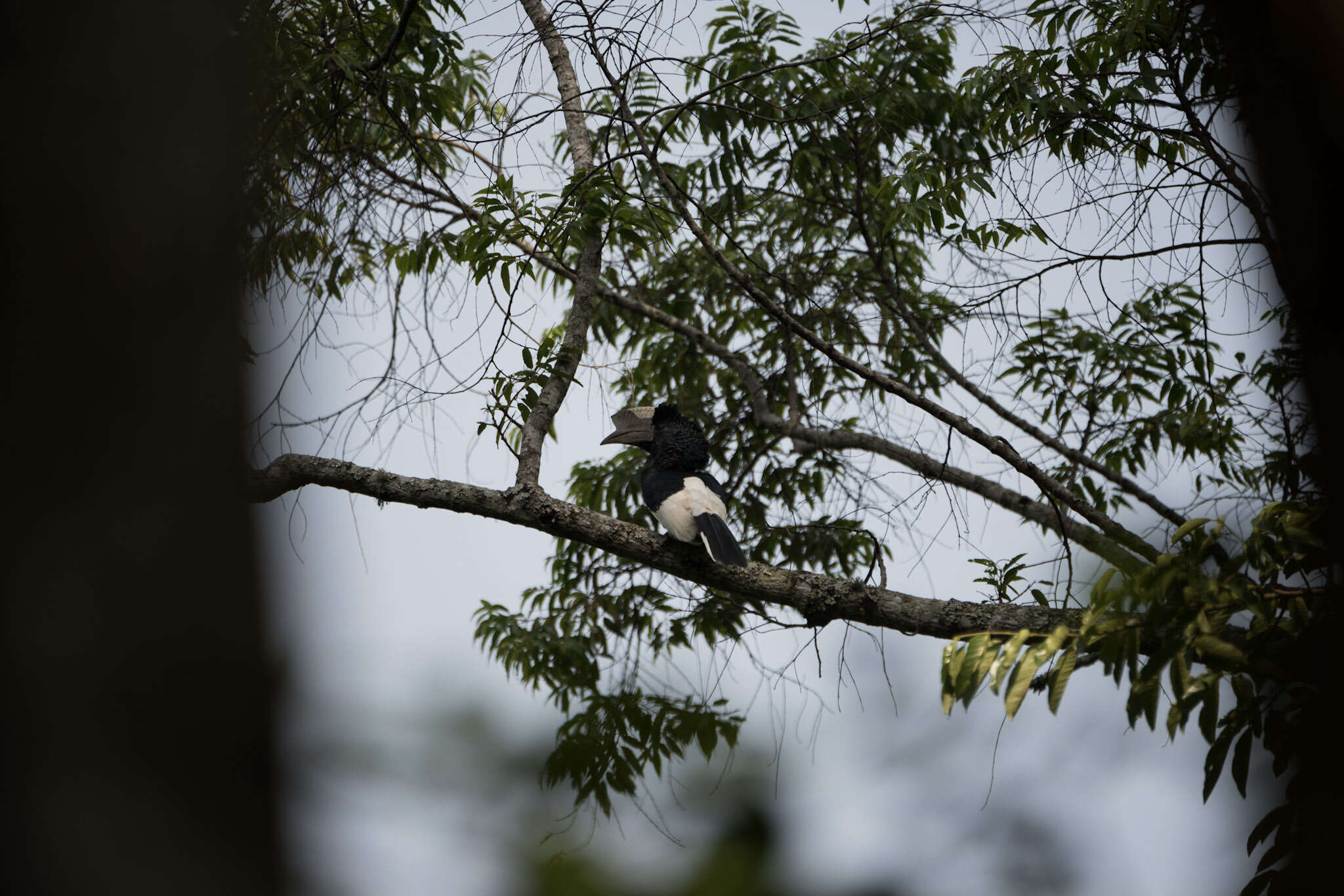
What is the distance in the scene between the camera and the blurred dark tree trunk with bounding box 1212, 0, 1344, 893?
1062 millimetres

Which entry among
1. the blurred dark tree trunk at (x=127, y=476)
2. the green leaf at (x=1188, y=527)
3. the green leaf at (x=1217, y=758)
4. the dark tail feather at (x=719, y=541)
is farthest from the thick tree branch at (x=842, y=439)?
the blurred dark tree trunk at (x=127, y=476)

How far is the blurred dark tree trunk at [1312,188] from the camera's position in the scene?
1062 millimetres

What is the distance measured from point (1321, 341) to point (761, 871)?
108 cm

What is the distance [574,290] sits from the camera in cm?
341

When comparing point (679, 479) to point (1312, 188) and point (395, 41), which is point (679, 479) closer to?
point (395, 41)

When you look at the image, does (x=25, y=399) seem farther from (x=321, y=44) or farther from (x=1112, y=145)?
(x=1112, y=145)

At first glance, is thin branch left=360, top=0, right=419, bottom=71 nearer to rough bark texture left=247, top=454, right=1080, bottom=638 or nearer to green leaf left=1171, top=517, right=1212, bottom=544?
rough bark texture left=247, top=454, right=1080, bottom=638

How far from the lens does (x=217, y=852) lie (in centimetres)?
58

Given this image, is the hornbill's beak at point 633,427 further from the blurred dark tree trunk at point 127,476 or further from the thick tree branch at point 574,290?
the blurred dark tree trunk at point 127,476

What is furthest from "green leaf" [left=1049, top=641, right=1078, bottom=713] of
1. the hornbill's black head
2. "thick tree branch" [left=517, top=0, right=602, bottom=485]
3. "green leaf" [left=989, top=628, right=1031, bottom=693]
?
the hornbill's black head

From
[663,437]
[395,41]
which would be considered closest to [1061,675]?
[663,437]

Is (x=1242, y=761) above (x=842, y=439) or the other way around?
the other way around

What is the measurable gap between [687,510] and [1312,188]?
198cm

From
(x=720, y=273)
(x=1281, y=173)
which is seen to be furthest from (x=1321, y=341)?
(x=720, y=273)
